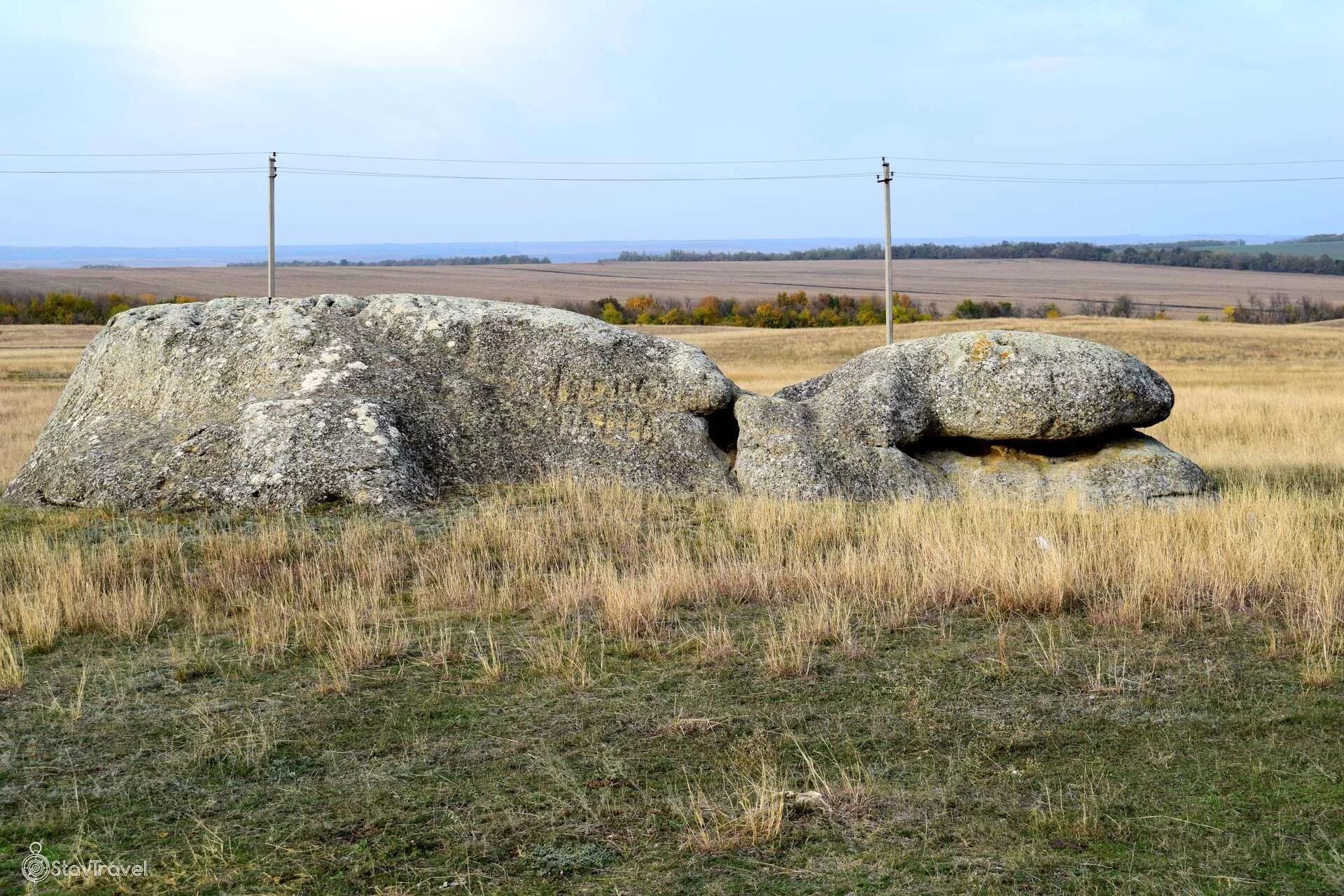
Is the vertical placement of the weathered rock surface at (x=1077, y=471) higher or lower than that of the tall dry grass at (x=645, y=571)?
higher

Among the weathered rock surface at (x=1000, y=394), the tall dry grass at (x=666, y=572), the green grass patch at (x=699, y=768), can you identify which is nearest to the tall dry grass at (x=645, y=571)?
the tall dry grass at (x=666, y=572)

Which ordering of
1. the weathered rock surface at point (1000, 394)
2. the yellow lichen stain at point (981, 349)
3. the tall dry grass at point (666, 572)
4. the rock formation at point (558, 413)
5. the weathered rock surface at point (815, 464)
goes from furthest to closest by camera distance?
the yellow lichen stain at point (981, 349) → the weathered rock surface at point (1000, 394) → the weathered rock surface at point (815, 464) → the rock formation at point (558, 413) → the tall dry grass at point (666, 572)

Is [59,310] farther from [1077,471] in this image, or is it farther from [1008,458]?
[1077,471]

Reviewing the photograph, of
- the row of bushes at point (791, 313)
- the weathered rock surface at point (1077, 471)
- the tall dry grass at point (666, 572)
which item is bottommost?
the tall dry grass at point (666, 572)

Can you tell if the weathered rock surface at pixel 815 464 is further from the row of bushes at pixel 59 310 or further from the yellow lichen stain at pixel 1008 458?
the row of bushes at pixel 59 310

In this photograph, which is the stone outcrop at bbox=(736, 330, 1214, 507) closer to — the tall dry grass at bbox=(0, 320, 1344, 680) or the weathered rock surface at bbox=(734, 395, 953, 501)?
the weathered rock surface at bbox=(734, 395, 953, 501)

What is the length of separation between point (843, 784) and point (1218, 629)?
3743mm

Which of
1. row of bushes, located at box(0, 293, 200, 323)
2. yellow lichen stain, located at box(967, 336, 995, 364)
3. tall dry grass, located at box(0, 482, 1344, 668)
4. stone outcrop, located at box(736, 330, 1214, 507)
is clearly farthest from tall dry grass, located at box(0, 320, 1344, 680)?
row of bushes, located at box(0, 293, 200, 323)

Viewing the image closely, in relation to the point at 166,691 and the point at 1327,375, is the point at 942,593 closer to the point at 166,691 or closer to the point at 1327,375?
the point at 166,691

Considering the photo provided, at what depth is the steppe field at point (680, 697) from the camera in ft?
15.3

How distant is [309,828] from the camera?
193 inches

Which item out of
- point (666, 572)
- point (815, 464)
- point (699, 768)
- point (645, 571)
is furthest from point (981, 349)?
point (699, 768)

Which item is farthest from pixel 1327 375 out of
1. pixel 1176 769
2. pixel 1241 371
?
pixel 1176 769

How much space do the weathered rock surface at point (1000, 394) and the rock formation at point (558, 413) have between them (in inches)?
1.0
